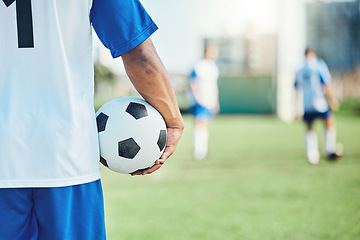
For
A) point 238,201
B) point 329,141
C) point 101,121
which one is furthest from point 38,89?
point 329,141

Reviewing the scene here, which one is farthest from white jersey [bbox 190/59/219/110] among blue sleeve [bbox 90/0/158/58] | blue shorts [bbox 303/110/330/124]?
blue sleeve [bbox 90/0/158/58]

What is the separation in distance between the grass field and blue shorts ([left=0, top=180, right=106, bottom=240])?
221 centimetres

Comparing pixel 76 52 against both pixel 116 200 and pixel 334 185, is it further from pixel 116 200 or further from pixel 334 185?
pixel 334 185

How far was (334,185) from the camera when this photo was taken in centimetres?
582

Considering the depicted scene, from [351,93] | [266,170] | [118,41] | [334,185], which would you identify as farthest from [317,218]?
[351,93]

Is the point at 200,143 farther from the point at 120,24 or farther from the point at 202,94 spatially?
the point at 120,24

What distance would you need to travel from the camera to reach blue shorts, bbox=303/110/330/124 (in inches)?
327

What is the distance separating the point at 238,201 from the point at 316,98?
3.99 m

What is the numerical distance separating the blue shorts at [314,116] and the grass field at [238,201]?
0.78 meters

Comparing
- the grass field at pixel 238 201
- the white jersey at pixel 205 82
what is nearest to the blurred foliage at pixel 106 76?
the white jersey at pixel 205 82

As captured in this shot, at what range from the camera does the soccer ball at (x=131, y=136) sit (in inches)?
69.6

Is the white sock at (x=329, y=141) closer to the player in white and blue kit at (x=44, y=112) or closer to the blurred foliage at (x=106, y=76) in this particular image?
the player in white and blue kit at (x=44, y=112)

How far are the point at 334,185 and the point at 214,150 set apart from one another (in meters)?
4.62

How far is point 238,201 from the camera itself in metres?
4.96
